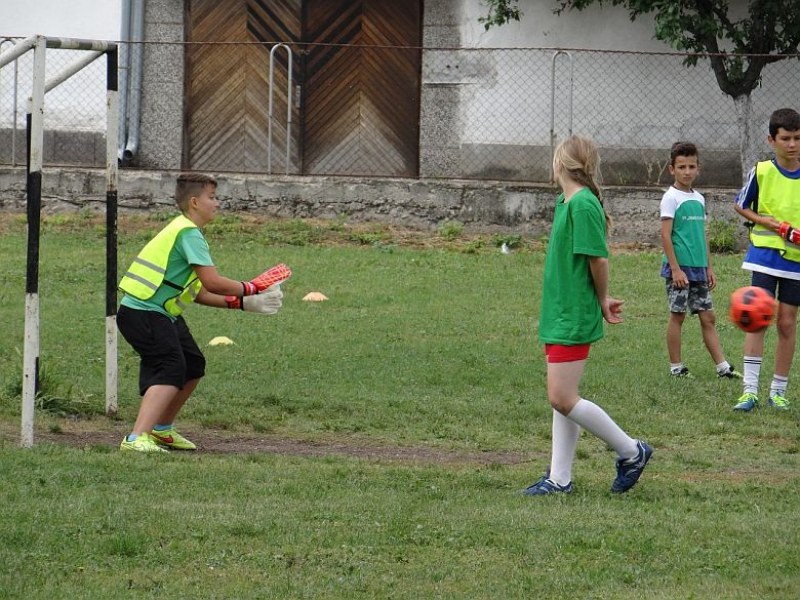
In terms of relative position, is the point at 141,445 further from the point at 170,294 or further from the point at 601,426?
the point at 601,426

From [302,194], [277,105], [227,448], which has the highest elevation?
[277,105]

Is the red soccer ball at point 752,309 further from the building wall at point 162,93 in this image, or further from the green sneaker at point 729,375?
the building wall at point 162,93

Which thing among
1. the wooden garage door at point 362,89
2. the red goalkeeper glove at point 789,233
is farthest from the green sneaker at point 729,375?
the wooden garage door at point 362,89

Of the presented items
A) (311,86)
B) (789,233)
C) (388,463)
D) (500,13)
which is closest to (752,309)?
(789,233)

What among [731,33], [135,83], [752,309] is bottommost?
[752,309]

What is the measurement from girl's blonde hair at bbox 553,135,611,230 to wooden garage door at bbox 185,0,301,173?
12159 mm

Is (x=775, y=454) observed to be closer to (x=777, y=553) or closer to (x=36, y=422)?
(x=777, y=553)

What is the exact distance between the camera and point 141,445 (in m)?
7.28

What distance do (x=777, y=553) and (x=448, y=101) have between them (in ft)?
42.7

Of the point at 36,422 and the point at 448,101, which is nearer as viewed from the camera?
the point at 36,422

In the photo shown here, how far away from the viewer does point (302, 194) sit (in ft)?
56.2

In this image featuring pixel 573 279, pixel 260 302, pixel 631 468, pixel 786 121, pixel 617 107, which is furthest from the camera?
pixel 617 107

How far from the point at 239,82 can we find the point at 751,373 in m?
11.0

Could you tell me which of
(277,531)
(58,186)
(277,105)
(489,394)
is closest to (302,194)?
(277,105)
